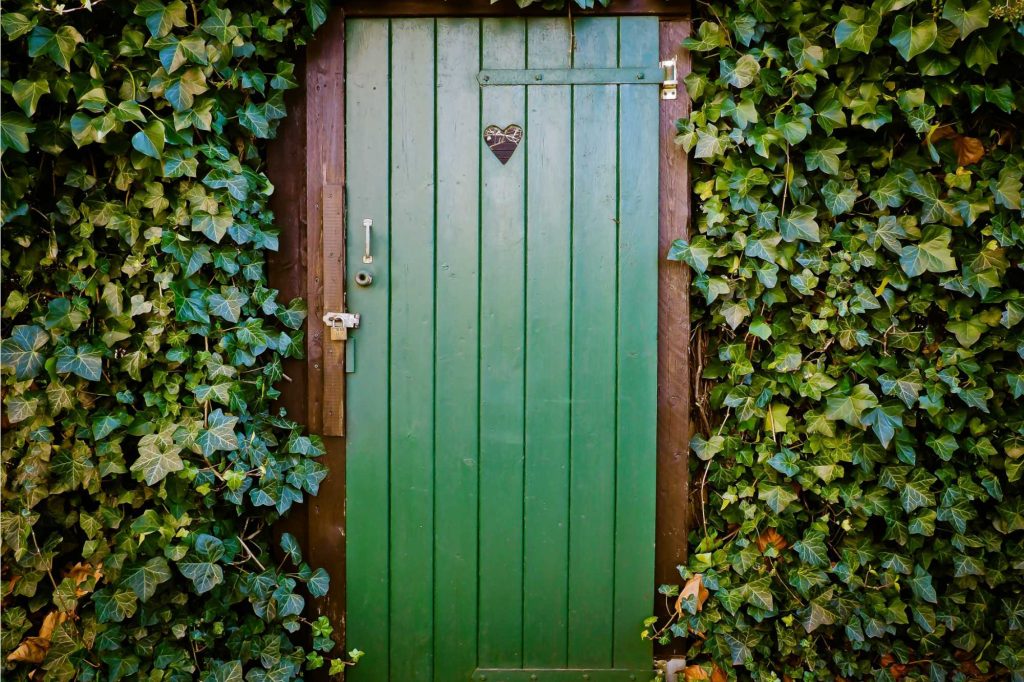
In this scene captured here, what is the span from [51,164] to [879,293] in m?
2.49

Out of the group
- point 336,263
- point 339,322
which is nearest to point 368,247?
point 336,263

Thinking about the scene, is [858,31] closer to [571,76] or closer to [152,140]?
[571,76]

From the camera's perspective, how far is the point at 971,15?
1.64 metres

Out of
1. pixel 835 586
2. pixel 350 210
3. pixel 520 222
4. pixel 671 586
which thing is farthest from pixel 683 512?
pixel 350 210

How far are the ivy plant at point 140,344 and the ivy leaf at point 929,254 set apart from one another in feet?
6.24

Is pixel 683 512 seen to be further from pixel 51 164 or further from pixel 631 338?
pixel 51 164

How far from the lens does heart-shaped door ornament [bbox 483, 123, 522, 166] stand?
1.87 m

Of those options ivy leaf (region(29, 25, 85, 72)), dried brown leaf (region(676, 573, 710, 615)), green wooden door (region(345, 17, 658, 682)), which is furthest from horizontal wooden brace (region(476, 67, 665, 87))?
dried brown leaf (region(676, 573, 710, 615))

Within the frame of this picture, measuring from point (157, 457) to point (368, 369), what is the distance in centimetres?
63

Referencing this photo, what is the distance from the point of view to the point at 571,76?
1.85m

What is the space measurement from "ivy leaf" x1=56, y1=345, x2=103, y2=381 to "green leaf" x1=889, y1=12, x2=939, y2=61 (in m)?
2.44

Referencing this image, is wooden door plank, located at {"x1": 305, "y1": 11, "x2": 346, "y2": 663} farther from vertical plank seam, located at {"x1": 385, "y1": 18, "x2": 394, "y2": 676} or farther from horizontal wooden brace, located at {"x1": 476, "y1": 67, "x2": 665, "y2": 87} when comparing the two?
horizontal wooden brace, located at {"x1": 476, "y1": 67, "x2": 665, "y2": 87}

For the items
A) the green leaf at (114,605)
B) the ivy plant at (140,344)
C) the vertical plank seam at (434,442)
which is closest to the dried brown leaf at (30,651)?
the ivy plant at (140,344)

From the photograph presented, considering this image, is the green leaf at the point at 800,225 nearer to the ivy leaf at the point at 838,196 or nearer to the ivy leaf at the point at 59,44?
the ivy leaf at the point at 838,196
